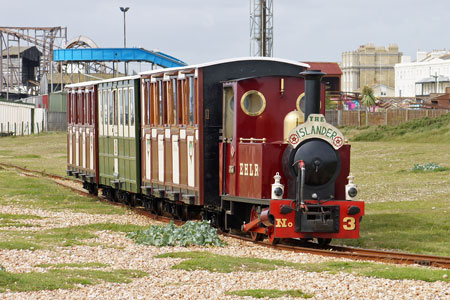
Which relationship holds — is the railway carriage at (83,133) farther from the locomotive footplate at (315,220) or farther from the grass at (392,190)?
the locomotive footplate at (315,220)

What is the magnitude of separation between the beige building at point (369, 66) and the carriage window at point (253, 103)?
14174 cm

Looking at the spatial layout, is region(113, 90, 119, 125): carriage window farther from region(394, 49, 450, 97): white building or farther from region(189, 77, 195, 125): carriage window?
region(394, 49, 450, 97): white building

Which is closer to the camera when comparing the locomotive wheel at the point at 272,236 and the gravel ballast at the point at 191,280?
the gravel ballast at the point at 191,280

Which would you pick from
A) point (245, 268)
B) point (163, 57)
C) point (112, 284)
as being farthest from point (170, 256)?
point (163, 57)

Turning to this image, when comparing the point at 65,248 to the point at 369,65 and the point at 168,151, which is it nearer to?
the point at 168,151

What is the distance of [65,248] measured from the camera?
1534 centimetres

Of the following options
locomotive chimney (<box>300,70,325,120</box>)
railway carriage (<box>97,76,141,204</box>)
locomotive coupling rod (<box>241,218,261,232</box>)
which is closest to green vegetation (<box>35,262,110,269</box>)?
locomotive coupling rod (<box>241,218,261,232</box>)

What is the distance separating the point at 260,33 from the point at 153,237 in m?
32.2

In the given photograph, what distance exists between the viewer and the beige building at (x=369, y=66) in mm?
156000

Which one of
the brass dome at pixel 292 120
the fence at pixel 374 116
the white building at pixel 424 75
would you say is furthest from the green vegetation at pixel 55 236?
the white building at pixel 424 75

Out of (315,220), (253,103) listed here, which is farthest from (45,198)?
(315,220)

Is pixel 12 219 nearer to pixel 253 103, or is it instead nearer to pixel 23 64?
pixel 253 103

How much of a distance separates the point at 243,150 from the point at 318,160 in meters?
1.71

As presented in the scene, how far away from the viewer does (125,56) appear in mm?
57312
